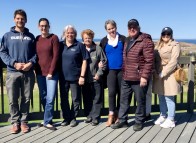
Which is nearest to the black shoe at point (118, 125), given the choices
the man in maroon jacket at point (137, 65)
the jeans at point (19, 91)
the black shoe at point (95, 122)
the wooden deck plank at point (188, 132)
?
the man in maroon jacket at point (137, 65)

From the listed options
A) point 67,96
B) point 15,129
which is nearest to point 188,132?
point 67,96

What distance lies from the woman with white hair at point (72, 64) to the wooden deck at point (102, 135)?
0.38 m

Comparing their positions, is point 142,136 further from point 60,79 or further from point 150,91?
point 60,79

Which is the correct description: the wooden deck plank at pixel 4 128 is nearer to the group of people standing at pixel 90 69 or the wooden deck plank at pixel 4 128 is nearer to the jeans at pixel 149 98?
the group of people standing at pixel 90 69

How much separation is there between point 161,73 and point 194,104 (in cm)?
173

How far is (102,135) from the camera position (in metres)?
4.54

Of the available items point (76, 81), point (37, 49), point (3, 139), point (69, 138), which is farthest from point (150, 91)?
point (3, 139)

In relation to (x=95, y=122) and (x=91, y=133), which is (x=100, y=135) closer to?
(x=91, y=133)

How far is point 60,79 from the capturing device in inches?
193

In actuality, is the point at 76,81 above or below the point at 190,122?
above

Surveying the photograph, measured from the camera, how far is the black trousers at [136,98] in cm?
475

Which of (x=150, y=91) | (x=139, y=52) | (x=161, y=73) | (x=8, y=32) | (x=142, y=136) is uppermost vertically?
(x=8, y=32)

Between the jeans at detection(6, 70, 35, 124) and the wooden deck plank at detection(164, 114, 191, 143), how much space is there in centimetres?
Result: 221

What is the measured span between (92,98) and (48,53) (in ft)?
3.81
